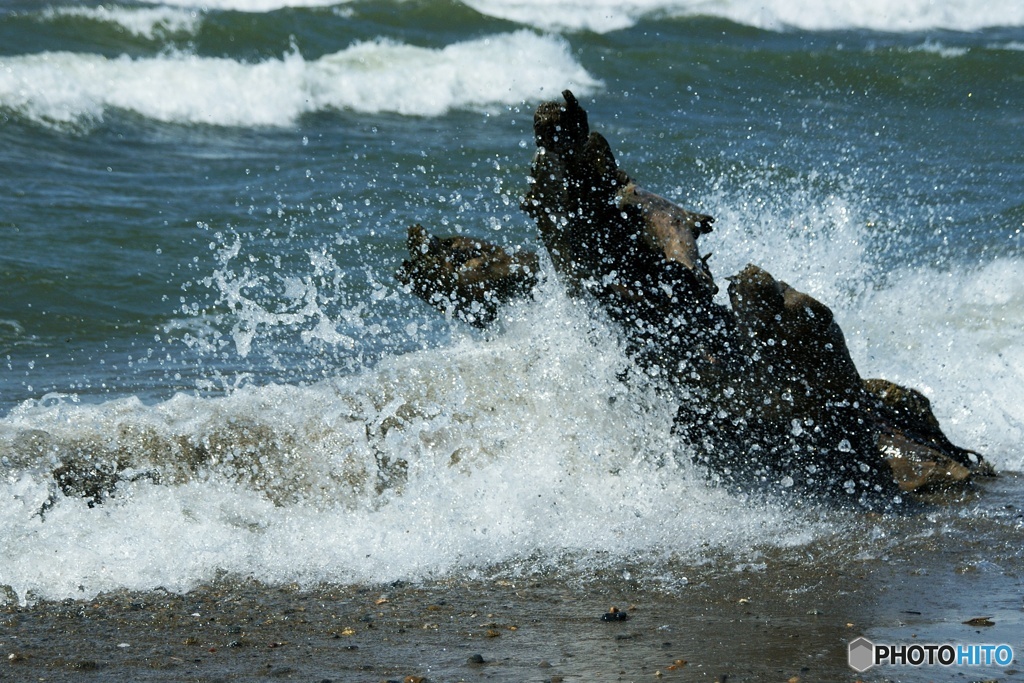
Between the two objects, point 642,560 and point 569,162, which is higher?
point 569,162

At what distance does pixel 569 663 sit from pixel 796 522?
143 centimetres

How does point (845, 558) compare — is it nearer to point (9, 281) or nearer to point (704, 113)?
point (9, 281)

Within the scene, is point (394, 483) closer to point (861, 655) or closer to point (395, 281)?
point (861, 655)

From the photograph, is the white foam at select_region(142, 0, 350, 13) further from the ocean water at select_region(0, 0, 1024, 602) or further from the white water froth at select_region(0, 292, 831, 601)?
the white water froth at select_region(0, 292, 831, 601)

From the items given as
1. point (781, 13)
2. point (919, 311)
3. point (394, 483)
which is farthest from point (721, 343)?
point (781, 13)

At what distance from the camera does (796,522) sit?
14.2ft

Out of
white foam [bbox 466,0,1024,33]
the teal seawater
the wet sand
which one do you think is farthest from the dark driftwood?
white foam [bbox 466,0,1024,33]

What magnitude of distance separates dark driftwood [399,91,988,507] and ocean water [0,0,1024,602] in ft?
0.48

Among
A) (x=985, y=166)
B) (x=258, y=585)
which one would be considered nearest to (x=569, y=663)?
(x=258, y=585)

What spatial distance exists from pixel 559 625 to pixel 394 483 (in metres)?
1.21

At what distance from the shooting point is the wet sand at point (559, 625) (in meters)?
3.18

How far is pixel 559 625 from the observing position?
349cm

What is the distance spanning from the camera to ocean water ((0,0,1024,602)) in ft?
13.8

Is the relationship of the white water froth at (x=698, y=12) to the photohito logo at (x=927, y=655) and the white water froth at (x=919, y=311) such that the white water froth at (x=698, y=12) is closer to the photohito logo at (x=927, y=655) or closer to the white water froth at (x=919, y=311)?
the white water froth at (x=919, y=311)
